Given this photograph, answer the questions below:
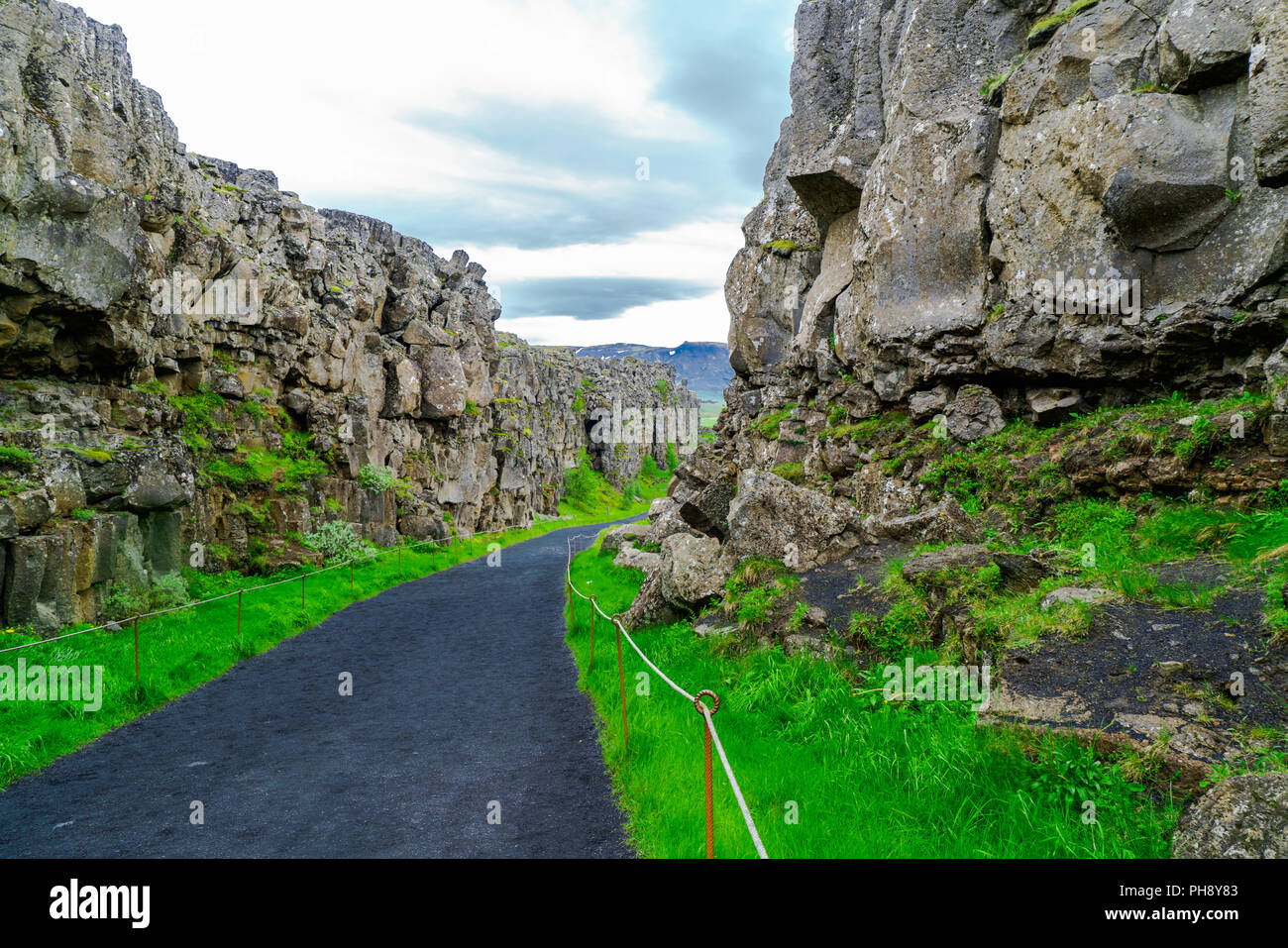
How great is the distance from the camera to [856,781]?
25.2 ft

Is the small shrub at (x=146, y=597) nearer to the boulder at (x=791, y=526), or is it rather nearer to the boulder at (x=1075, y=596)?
the boulder at (x=791, y=526)

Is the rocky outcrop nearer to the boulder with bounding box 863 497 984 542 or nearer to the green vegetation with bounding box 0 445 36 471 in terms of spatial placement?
the green vegetation with bounding box 0 445 36 471

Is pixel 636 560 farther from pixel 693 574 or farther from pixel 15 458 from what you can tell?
pixel 15 458

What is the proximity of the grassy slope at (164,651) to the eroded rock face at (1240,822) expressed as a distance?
14.1m

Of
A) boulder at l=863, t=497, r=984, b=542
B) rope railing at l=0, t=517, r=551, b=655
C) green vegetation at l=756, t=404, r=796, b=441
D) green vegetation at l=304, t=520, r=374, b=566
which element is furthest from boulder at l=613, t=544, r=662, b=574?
green vegetation at l=304, t=520, r=374, b=566

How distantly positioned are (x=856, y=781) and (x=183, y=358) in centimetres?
2818

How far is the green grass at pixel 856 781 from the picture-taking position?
20.3 feet

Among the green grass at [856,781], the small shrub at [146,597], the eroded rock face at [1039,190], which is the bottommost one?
the small shrub at [146,597]

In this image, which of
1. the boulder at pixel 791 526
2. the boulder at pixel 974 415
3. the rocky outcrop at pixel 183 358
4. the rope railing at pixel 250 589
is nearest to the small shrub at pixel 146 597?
the rope railing at pixel 250 589

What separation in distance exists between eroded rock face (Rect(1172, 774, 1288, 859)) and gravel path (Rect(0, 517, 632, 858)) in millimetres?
5086

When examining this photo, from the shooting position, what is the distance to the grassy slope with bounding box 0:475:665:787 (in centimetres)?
1105
